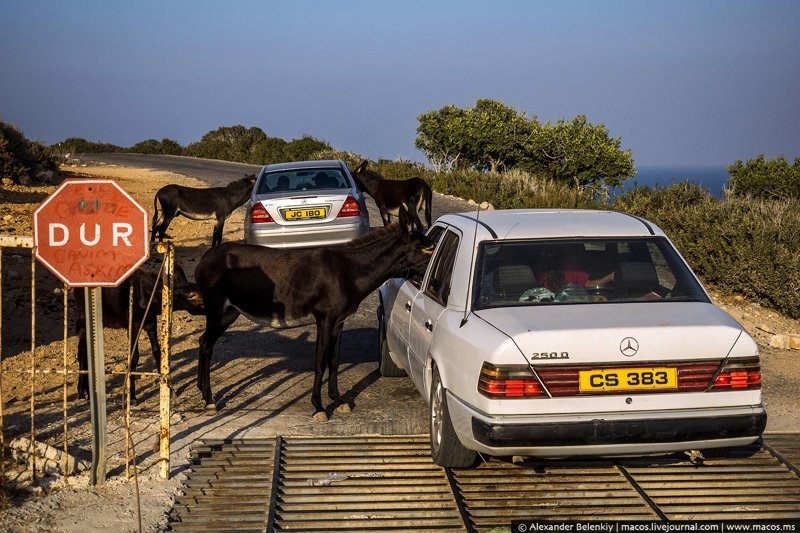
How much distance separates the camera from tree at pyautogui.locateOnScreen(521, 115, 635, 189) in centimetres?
4641

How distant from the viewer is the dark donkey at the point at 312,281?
28.8ft

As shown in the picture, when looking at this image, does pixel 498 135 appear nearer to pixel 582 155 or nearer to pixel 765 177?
pixel 582 155

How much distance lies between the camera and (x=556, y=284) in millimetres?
6824

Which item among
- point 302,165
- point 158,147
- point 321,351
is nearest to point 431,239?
point 321,351

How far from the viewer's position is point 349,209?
1563 centimetres

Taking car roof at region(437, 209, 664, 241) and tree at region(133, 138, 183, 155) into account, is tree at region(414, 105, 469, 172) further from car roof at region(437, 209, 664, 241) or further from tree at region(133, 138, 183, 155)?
car roof at region(437, 209, 664, 241)

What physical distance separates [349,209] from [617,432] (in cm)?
1027

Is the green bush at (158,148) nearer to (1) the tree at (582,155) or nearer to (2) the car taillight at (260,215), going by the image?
(1) the tree at (582,155)

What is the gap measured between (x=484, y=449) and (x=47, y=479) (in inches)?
122

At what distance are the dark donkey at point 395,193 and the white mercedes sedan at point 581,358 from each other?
13.2m

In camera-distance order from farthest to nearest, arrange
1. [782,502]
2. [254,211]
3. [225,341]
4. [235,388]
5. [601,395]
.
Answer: [254,211]
[225,341]
[235,388]
[782,502]
[601,395]

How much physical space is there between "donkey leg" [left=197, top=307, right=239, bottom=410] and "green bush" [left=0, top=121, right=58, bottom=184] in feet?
66.2

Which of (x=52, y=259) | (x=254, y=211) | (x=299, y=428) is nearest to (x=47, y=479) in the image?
(x=52, y=259)

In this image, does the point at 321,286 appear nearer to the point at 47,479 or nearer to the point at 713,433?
the point at 47,479
